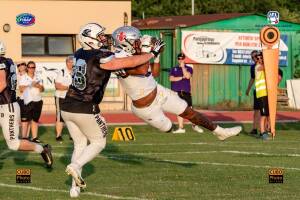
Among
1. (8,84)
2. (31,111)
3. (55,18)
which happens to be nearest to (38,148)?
(8,84)

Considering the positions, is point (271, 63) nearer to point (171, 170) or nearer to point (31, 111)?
point (31, 111)

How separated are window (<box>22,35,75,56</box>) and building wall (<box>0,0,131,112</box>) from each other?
27 cm

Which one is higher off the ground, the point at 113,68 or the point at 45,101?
the point at 113,68

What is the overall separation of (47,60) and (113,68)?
825 inches

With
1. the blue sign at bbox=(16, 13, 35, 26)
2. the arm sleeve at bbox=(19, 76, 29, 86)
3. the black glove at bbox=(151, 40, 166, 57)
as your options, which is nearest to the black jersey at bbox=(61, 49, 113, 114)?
the black glove at bbox=(151, 40, 166, 57)

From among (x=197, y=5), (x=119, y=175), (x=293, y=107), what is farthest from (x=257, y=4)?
(x=119, y=175)

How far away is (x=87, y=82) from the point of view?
12375 mm

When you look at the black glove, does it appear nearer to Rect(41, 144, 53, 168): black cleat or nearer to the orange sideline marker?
Rect(41, 144, 53, 168): black cleat

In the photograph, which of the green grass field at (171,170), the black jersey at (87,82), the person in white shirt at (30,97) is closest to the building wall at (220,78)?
the green grass field at (171,170)

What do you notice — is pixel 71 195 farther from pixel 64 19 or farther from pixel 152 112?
pixel 64 19

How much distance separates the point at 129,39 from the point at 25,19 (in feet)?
63.3

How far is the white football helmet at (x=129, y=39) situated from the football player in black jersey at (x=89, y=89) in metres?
1.19

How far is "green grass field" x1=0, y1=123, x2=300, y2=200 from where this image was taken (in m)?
12.6

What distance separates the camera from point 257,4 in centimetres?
5934
